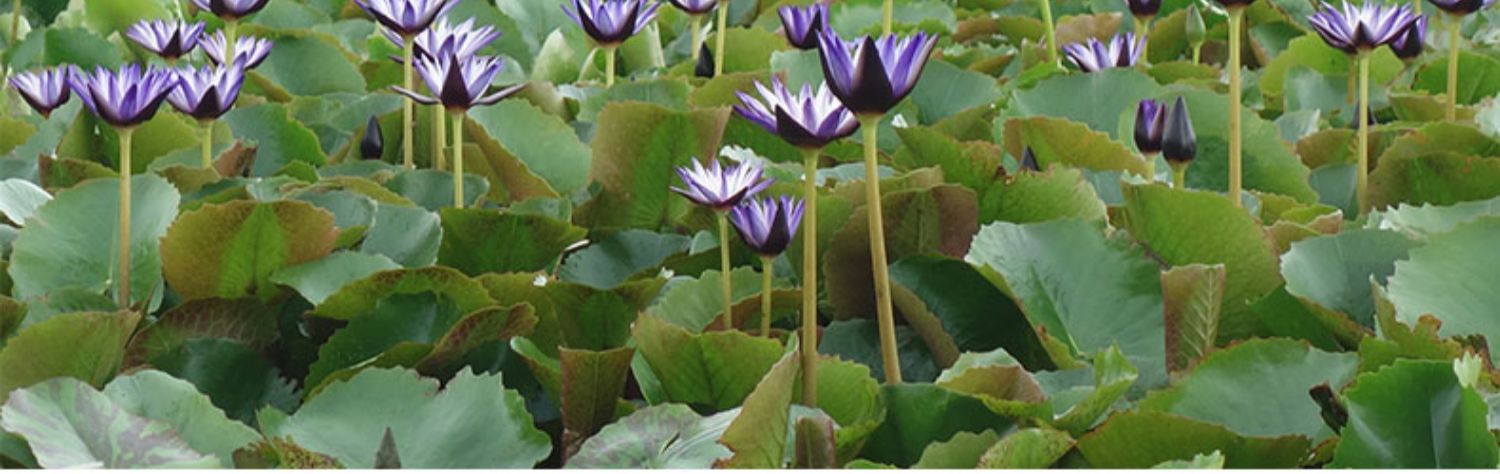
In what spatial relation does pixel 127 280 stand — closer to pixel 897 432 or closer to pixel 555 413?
pixel 555 413

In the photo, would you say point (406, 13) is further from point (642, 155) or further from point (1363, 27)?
point (1363, 27)

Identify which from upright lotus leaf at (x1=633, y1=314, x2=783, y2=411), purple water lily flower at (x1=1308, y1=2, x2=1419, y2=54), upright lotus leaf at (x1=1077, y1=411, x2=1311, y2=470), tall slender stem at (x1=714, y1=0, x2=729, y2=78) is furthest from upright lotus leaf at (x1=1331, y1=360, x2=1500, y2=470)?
tall slender stem at (x1=714, y1=0, x2=729, y2=78)

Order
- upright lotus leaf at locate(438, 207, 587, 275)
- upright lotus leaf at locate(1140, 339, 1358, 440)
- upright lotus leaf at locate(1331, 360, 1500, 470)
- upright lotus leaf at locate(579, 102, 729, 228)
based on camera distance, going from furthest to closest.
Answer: upright lotus leaf at locate(579, 102, 729, 228) < upright lotus leaf at locate(438, 207, 587, 275) < upright lotus leaf at locate(1140, 339, 1358, 440) < upright lotus leaf at locate(1331, 360, 1500, 470)

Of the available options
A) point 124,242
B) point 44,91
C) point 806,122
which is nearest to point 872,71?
point 806,122

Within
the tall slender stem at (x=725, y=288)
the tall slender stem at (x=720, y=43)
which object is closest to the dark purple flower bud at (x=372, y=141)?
the tall slender stem at (x=720, y=43)

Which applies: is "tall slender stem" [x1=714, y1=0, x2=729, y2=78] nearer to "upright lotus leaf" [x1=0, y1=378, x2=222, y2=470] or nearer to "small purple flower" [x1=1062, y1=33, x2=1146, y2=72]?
"small purple flower" [x1=1062, y1=33, x2=1146, y2=72]

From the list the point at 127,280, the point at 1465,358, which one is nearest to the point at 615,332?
the point at 127,280
